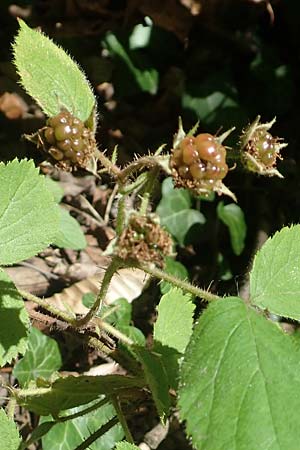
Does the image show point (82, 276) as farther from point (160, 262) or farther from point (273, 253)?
point (160, 262)

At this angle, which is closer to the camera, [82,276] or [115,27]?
[82,276]

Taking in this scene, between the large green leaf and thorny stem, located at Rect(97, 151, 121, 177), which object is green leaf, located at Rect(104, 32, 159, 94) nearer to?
the large green leaf

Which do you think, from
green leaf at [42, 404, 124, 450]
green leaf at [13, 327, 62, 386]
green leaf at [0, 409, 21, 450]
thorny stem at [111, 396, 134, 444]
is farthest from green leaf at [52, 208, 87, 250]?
green leaf at [0, 409, 21, 450]

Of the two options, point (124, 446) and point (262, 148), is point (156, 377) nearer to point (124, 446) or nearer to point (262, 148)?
point (124, 446)

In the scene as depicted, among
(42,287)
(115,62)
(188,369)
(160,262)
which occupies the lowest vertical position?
(42,287)

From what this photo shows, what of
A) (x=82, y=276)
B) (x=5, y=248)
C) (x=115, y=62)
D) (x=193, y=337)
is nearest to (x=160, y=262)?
(x=193, y=337)

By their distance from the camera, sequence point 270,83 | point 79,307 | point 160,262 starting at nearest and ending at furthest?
point 160,262 → point 79,307 → point 270,83
